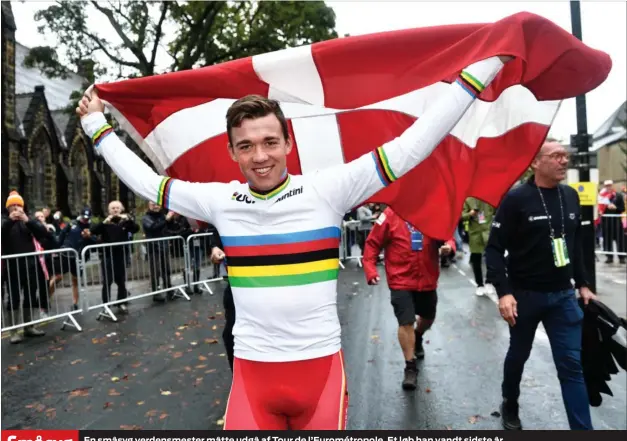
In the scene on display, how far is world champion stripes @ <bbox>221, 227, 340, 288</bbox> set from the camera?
7.17 feet

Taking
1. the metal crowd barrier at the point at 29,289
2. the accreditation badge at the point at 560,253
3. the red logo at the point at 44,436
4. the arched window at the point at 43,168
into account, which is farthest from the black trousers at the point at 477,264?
the arched window at the point at 43,168

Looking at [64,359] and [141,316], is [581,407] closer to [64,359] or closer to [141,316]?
[64,359]

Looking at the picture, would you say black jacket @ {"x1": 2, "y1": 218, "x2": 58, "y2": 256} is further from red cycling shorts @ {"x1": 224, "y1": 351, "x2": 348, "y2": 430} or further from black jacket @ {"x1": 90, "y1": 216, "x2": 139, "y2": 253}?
red cycling shorts @ {"x1": 224, "y1": 351, "x2": 348, "y2": 430}

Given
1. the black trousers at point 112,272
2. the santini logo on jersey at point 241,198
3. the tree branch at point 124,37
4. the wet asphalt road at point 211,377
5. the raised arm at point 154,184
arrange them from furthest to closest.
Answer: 1. the tree branch at point 124,37
2. the black trousers at point 112,272
3. the wet asphalt road at point 211,377
4. the raised arm at point 154,184
5. the santini logo on jersey at point 241,198

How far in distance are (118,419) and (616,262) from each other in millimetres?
13507

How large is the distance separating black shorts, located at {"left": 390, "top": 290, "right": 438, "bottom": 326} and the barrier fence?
511 cm

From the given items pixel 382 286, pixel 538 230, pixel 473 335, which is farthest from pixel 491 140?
pixel 382 286

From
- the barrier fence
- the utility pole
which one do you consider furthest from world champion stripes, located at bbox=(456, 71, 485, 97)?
the barrier fence

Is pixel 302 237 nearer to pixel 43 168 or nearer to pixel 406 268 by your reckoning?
pixel 406 268

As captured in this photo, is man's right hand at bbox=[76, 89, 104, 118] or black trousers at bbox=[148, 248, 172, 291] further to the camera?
black trousers at bbox=[148, 248, 172, 291]

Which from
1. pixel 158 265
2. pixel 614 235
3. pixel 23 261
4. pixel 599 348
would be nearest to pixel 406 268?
pixel 599 348

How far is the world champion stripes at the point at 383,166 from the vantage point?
2215mm

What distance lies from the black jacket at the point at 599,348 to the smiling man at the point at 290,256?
241cm

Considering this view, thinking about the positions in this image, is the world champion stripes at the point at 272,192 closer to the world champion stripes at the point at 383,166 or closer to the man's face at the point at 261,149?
the man's face at the point at 261,149
